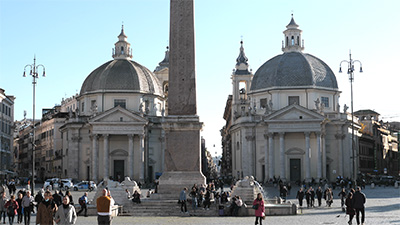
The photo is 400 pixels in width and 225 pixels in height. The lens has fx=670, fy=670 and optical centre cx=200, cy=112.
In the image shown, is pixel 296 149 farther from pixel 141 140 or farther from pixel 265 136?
pixel 141 140

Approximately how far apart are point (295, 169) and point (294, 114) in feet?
19.9

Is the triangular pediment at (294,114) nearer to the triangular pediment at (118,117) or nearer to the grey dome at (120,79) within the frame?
the triangular pediment at (118,117)

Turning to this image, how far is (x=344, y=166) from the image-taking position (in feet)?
245

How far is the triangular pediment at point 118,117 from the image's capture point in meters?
73.1

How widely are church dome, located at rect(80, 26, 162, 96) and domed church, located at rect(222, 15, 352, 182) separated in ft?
40.0

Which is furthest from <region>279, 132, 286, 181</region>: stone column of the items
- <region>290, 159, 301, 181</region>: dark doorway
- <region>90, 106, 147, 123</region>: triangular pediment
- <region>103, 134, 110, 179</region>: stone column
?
<region>103, 134, 110, 179</region>: stone column

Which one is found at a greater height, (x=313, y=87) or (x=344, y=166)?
(x=313, y=87)

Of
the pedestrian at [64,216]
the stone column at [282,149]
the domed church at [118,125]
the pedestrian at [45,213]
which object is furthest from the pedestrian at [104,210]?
the stone column at [282,149]

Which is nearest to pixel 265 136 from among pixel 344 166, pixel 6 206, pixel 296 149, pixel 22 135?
pixel 296 149

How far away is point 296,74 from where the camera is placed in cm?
7581

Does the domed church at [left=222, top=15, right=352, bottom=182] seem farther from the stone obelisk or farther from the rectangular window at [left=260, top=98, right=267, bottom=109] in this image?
the stone obelisk

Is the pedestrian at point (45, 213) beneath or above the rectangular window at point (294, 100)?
beneath

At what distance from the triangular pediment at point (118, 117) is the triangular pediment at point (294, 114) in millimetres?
14488

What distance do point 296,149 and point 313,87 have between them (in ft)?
24.5
